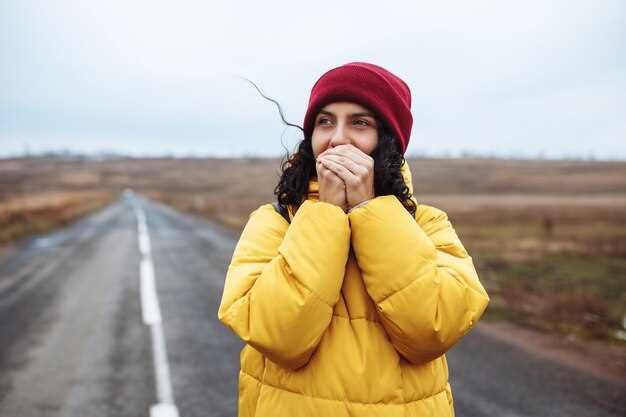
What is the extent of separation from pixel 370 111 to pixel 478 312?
30.3 inches

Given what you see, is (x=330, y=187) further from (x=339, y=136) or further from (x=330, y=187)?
(x=339, y=136)

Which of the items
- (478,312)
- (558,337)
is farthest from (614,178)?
(478,312)

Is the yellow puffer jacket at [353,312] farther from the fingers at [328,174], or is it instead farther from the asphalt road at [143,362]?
the asphalt road at [143,362]

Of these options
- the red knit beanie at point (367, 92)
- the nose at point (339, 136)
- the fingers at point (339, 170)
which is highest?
the red knit beanie at point (367, 92)

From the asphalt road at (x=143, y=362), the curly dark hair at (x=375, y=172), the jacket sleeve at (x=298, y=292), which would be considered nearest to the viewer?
the jacket sleeve at (x=298, y=292)

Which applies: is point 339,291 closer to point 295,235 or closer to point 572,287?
point 295,235

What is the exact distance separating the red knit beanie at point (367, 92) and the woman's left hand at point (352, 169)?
0.21 m

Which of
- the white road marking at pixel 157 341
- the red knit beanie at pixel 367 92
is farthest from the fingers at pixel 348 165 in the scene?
the white road marking at pixel 157 341

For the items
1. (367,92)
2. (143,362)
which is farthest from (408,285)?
(143,362)

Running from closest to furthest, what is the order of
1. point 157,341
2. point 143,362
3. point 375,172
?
1. point 375,172
2. point 143,362
3. point 157,341

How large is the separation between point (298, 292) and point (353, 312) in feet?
0.68

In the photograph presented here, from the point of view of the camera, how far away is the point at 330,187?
1.50 meters

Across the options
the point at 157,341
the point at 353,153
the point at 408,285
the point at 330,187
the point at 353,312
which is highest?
the point at 353,153

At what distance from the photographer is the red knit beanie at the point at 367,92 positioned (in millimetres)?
1630
